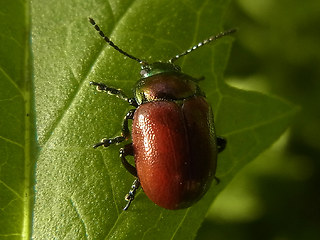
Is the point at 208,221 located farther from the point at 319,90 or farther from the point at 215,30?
the point at 215,30

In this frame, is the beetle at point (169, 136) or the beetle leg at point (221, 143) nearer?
the beetle at point (169, 136)

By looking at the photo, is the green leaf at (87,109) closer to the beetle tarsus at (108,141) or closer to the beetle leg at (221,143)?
the beetle tarsus at (108,141)

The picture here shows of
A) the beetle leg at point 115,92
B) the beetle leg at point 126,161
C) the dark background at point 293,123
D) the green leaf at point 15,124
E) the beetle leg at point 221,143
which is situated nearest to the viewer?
the green leaf at point 15,124

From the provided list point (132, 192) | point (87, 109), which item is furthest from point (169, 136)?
point (87, 109)

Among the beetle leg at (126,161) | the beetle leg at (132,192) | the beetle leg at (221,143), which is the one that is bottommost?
the beetle leg at (221,143)

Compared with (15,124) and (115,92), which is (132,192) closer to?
(115,92)

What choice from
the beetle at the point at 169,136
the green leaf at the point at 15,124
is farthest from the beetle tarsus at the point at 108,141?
the green leaf at the point at 15,124
